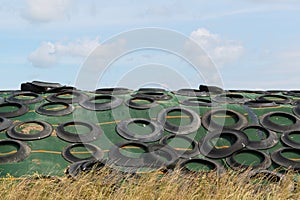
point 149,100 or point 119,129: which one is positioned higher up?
point 149,100

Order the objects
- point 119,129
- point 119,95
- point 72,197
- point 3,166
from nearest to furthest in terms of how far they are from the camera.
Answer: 1. point 72,197
2. point 3,166
3. point 119,129
4. point 119,95

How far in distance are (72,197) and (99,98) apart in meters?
5.06

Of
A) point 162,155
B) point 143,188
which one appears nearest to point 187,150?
point 162,155

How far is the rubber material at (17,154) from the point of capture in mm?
9352

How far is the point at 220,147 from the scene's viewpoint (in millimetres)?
10211

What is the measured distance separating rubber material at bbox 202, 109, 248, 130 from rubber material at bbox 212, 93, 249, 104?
0.94 meters

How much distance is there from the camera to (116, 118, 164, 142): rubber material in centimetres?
1033

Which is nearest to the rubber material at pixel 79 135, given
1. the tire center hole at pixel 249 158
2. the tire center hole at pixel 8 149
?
the tire center hole at pixel 8 149

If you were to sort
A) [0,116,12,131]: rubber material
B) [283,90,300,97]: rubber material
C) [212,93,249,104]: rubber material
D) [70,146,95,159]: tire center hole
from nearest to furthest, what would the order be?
[70,146,95,159]: tire center hole < [0,116,12,131]: rubber material < [212,93,249,104]: rubber material < [283,90,300,97]: rubber material

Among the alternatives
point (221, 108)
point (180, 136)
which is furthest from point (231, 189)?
point (221, 108)

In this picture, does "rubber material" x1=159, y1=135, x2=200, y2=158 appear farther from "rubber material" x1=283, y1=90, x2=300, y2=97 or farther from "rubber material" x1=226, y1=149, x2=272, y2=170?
"rubber material" x1=283, y1=90, x2=300, y2=97

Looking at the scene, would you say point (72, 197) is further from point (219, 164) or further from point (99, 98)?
point (99, 98)

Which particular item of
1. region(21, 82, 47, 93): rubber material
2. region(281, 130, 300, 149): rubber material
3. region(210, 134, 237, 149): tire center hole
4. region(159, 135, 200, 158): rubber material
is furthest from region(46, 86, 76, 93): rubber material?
region(281, 130, 300, 149): rubber material

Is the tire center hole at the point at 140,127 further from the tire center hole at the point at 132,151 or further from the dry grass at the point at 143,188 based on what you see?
the dry grass at the point at 143,188
